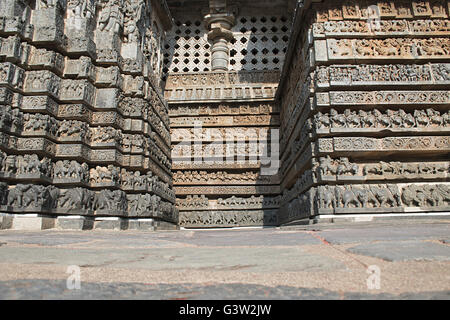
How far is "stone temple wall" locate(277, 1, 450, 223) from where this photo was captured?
5.80 meters

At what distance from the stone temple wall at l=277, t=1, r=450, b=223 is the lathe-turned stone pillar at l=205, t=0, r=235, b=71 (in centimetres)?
532

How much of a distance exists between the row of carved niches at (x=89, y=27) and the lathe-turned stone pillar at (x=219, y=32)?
3270mm

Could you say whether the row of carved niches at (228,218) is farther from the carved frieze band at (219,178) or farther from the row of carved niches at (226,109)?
the row of carved niches at (226,109)

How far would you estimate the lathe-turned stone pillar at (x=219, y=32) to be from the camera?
467 inches

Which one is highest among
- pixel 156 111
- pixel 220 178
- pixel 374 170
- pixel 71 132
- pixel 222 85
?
pixel 222 85

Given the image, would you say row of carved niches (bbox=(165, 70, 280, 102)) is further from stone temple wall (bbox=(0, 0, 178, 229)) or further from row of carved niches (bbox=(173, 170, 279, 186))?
stone temple wall (bbox=(0, 0, 178, 229))

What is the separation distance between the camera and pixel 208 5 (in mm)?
12625

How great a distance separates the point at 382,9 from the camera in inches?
260

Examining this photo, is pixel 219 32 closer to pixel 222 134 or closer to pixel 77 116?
pixel 222 134

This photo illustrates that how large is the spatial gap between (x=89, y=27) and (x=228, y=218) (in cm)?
631

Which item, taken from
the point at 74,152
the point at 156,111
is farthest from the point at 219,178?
the point at 74,152

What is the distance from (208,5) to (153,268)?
12.7 m
